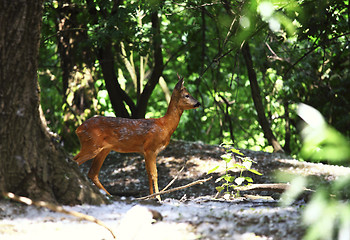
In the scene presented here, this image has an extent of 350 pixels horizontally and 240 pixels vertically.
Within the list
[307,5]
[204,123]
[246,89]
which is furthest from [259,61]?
[307,5]

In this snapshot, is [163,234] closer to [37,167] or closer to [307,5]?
[37,167]

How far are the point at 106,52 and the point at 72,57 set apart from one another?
1164 mm

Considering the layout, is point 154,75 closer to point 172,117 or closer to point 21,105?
point 172,117

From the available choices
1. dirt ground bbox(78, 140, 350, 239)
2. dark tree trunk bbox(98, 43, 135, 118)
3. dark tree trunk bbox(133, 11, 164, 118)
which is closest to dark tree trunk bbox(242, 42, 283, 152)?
dirt ground bbox(78, 140, 350, 239)

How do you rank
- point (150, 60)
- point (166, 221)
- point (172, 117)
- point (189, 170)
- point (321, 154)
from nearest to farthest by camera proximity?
point (321, 154), point (166, 221), point (172, 117), point (189, 170), point (150, 60)

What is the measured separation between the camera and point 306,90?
11.6m

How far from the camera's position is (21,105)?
3.19 metres

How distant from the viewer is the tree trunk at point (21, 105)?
3146 millimetres

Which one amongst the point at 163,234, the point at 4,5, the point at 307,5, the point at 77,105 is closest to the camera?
the point at 163,234

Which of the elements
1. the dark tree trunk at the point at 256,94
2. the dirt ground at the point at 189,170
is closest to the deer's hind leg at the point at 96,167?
the dirt ground at the point at 189,170

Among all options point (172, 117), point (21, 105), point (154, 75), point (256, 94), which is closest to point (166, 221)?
point (21, 105)

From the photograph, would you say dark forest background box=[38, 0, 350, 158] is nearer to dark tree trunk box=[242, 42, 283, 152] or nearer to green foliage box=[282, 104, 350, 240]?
dark tree trunk box=[242, 42, 283, 152]

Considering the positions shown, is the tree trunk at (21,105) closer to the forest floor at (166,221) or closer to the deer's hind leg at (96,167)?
the forest floor at (166,221)

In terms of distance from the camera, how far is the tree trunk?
3146mm
